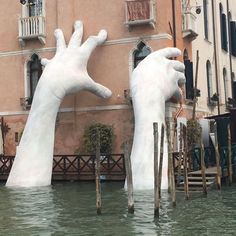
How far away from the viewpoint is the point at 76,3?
25.3 metres

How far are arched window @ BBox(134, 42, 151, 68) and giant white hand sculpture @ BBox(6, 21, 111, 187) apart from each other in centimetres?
191

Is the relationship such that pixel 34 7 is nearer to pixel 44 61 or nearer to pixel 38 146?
pixel 44 61

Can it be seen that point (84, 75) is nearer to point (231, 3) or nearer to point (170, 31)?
point (170, 31)

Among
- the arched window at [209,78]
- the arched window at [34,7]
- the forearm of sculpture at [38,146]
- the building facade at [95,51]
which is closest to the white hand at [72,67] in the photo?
the forearm of sculpture at [38,146]

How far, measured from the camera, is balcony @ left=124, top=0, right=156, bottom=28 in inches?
921

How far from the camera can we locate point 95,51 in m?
24.5

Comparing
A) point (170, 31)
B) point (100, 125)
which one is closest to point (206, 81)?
point (170, 31)

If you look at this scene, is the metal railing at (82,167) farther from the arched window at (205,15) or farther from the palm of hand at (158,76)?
the arched window at (205,15)

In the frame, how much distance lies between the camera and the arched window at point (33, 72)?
25953 millimetres

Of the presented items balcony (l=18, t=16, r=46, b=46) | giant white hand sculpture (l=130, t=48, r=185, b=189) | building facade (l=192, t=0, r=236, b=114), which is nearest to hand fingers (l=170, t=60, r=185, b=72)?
giant white hand sculpture (l=130, t=48, r=185, b=189)

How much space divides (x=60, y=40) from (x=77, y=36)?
741 millimetres

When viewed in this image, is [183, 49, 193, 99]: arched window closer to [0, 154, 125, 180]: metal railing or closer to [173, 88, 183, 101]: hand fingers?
[173, 88, 183, 101]: hand fingers

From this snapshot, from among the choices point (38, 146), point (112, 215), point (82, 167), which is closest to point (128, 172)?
point (112, 215)

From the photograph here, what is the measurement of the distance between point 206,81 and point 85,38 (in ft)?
22.6
